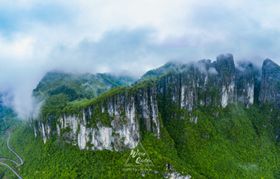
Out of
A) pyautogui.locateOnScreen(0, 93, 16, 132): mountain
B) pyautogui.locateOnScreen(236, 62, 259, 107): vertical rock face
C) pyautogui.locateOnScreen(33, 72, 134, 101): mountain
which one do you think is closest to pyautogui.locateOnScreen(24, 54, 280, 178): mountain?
pyautogui.locateOnScreen(236, 62, 259, 107): vertical rock face

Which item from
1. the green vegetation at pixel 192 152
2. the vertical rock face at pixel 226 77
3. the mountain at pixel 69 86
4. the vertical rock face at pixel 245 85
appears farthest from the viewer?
the mountain at pixel 69 86

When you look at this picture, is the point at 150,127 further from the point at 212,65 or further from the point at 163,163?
the point at 212,65

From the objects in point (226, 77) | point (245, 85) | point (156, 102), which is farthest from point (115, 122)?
point (245, 85)

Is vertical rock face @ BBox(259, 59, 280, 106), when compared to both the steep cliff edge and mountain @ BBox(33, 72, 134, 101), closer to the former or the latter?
the steep cliff edge

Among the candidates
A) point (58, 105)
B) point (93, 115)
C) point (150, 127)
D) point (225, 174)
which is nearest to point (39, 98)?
point (58, 105)

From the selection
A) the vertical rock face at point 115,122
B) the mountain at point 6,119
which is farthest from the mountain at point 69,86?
the vertical rock face at point 115,122

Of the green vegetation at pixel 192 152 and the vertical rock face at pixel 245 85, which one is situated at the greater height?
the vertical rock face at pixel 245 85

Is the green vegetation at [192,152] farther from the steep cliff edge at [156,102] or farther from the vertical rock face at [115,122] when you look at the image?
the steep cliff edge at [156,102]

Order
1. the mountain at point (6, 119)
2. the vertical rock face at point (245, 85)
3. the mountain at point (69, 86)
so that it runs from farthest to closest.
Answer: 1. the mountain at point (6, 119)
2. the mountain at point (69, 86)
3. the vertical rock face at point (245, 85)
